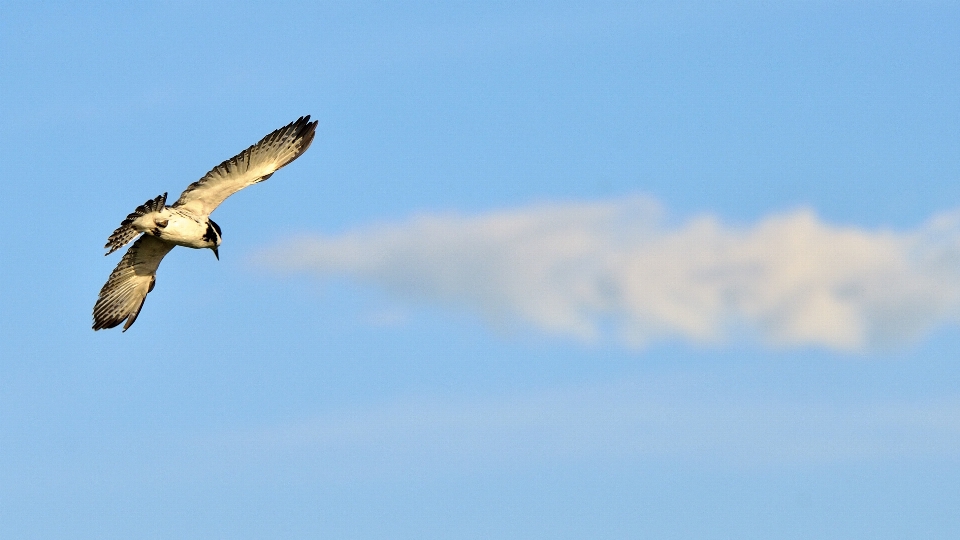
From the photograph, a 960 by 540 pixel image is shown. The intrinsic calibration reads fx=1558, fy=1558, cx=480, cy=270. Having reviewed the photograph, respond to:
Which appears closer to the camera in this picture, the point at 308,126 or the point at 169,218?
the point at 169,218

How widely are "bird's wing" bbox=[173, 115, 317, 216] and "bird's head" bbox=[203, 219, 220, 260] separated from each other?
0.50m

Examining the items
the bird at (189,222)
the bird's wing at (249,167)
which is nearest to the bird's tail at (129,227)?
the bird at (189,222)

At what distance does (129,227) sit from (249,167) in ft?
13.1

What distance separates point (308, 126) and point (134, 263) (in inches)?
225

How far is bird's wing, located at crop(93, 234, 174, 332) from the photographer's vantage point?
40125 millimetres

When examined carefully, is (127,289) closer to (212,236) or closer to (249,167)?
(212,236)

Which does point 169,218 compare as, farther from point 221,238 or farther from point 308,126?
point 308,126

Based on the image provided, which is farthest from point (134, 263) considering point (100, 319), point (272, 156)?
point (272, 156)

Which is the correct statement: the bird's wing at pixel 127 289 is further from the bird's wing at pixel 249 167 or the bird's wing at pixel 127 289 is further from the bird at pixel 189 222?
the bird's wing at pixel 249 167

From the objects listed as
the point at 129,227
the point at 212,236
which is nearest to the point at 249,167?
the point at 212,236

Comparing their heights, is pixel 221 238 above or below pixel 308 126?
below

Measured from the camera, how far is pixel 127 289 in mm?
40469

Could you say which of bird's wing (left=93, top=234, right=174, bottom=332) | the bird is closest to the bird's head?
the bird

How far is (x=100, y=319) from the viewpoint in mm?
40406
